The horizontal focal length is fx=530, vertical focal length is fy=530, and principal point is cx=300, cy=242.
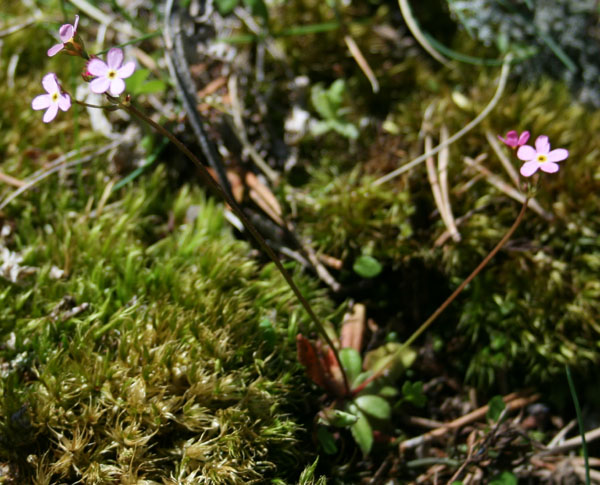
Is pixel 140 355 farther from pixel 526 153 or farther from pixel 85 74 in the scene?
pixel 526 153

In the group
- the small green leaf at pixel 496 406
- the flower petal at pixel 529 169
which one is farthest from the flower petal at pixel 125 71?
the small green leaf at pixel 496 406

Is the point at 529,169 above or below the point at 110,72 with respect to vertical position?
below

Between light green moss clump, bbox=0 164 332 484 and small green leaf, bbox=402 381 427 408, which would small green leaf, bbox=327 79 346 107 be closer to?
light green moss clump, bbox=0 164 332 484

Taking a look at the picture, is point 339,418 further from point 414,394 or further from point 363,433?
point 414,394

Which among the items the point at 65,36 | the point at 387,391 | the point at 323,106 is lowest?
the point at 387,391

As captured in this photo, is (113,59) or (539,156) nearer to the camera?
(113,59)

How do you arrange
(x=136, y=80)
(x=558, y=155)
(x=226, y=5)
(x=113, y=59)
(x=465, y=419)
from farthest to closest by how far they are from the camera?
(x=226, y=5), (x=136, y=80), (x=465, y=419), (x=558, y=155), (x=113, y=59)

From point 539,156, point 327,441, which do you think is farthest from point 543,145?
point 327,441

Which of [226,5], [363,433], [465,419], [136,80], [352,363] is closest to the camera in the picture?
[363,433]

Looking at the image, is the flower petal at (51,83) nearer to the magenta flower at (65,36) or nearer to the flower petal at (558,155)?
the magenta flower at (65,36)
